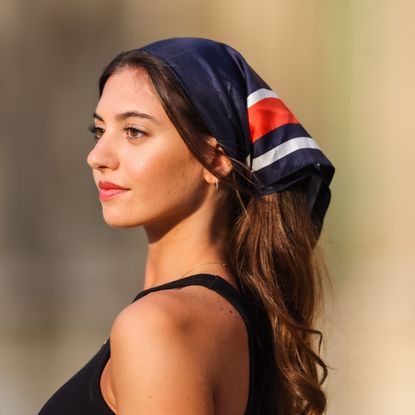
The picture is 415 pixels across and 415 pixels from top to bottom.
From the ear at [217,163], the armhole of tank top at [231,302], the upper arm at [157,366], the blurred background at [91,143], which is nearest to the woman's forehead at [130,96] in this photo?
the ear at [217,163]

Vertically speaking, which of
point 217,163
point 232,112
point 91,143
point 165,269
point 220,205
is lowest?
point 91,143

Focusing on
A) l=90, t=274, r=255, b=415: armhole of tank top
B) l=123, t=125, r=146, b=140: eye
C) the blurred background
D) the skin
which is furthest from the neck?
the blurred background

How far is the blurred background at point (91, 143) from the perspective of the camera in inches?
233

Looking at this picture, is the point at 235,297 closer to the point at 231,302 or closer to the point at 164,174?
the point at 231,302

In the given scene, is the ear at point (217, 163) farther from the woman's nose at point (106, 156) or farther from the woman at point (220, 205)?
the woman's nose at point (106, 156)

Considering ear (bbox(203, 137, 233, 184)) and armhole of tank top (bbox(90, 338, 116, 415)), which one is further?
ear (bbox(203, 137, 233, 184))

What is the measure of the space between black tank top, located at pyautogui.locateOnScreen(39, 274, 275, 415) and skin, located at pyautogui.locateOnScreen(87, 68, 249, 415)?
0.08ft

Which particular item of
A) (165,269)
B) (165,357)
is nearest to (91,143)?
(165,269)

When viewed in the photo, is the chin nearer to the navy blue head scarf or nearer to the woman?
the woman

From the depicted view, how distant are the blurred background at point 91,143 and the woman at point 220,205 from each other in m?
3.55

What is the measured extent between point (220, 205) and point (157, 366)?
2.02 ft

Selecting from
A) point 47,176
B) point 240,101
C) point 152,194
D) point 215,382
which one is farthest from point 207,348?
point 47,176

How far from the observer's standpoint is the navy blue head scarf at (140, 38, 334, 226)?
7.25 ft

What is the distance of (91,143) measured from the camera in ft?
19.6
